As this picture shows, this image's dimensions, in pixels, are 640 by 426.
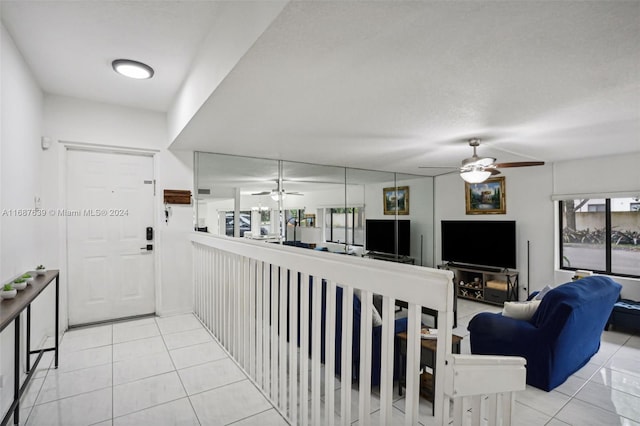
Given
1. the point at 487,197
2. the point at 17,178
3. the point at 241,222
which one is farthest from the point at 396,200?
the point at 17,178

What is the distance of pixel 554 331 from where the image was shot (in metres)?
2.53

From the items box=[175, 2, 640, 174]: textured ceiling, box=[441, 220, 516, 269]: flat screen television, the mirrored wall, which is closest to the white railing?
box=[175, 2, 640, 174]: textured ceiling

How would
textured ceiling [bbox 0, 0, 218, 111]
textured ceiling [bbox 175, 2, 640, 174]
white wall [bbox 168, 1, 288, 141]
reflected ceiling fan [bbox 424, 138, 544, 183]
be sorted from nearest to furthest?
textured ceiling [bbox 175, 2, 640, 174]
white wall [bbox 168, 1, 288, 141]
textured ceiling [bbox 0, 0, 218, 111]
reflected ceiling fan [bbox 424, 138, 544, 183]

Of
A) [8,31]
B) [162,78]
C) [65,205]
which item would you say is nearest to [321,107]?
[162,78]

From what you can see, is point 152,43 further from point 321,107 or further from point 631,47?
point 631,47

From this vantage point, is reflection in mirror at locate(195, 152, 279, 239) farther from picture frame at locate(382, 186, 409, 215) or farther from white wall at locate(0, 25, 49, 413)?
picture frame at locate(382, 186, 409, 215)

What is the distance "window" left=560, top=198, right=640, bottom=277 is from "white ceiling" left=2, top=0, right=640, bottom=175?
53.3 inches

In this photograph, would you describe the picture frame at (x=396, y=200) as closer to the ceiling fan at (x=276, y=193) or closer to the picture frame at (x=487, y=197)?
the picture frame at (x=487, y=197)

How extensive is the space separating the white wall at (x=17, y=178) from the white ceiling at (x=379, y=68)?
0.77 feet

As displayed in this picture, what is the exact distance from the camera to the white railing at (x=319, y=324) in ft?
3.40

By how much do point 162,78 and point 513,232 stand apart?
5.51 meters

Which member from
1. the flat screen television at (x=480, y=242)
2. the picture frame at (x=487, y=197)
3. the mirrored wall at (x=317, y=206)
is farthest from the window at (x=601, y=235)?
the mirrored wall at (x=317, y=206)

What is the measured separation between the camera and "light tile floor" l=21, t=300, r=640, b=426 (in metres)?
2.04

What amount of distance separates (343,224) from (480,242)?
8.09ft
